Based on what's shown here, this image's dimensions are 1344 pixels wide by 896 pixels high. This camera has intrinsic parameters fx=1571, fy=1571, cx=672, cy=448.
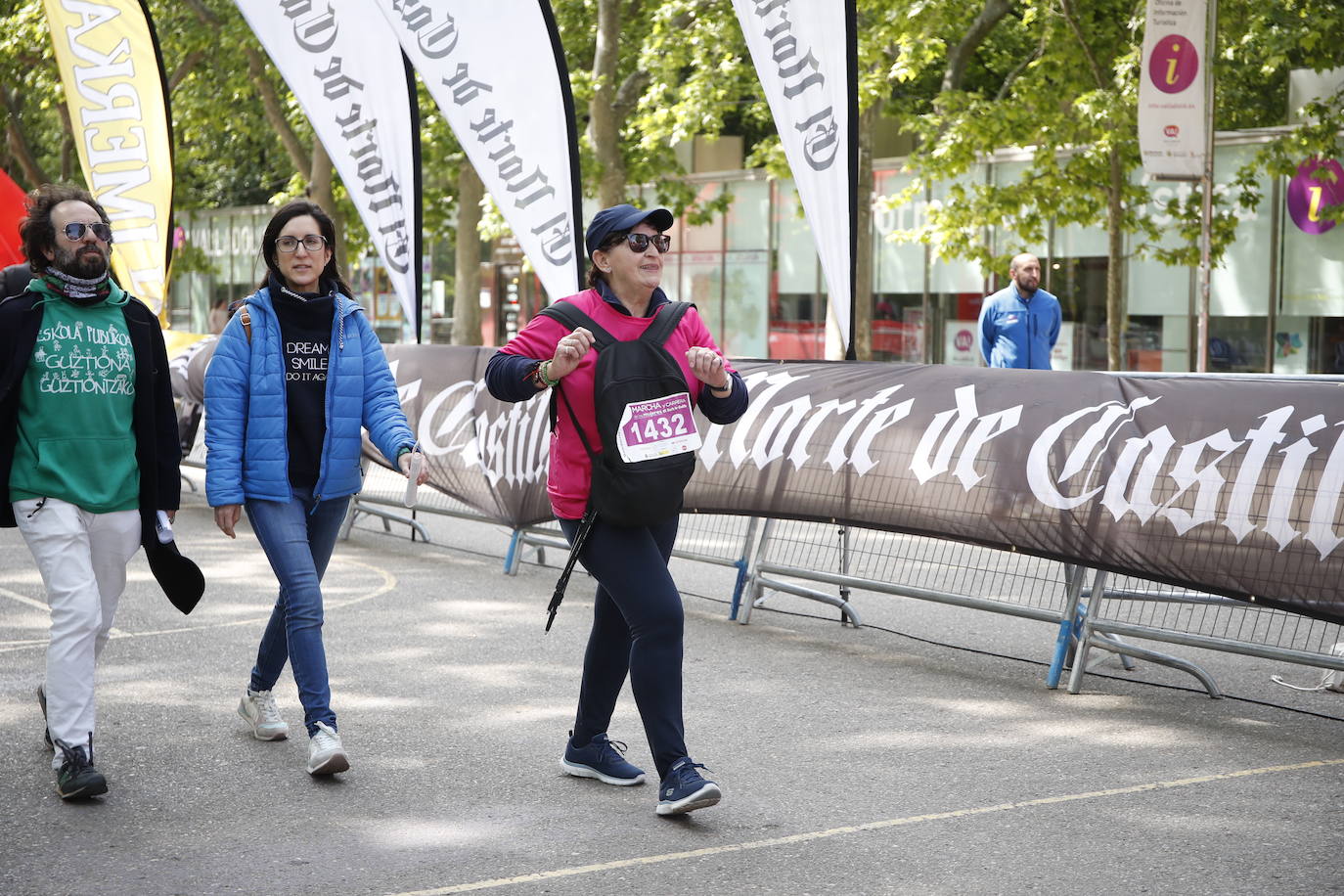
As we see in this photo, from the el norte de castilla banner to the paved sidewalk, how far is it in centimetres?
68

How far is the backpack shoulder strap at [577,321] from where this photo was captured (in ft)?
16.0

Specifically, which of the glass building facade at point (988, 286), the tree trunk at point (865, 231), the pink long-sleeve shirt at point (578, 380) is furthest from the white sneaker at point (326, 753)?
the glass building facade at point (988, 286)

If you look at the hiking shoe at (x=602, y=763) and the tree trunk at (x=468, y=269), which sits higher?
the tree trunk at (x=468, y=269)

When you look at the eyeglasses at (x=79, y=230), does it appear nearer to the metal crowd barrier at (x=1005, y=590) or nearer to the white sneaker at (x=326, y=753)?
the white sneaker at (x=326, y=753)

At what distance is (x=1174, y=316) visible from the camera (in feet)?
82.7

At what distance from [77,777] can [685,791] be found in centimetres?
192

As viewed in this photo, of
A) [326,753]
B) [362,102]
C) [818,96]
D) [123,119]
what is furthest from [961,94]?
[326,753]

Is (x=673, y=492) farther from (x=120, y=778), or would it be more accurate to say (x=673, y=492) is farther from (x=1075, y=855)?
(x=120, y=778)

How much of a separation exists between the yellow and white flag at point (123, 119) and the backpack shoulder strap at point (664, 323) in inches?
347

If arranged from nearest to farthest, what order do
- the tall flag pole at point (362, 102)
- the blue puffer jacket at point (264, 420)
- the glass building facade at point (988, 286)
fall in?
the blue puffer jacket at point (264, 420), the tall flag pole at point (362, 102), the glass building facade at point (988, 286)

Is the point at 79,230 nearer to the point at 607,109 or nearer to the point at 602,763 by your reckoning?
the point at 602,763

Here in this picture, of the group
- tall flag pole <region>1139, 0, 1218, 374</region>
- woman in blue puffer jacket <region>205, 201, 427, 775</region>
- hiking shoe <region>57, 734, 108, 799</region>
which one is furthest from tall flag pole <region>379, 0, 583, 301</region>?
tall flag pole <region>1139, 0, 1218, 374</region>

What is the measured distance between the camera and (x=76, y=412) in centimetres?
510

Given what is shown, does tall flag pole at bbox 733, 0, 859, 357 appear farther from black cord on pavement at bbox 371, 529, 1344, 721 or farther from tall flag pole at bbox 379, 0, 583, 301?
tall flag pole at bbox 379, 0, 583, 301
